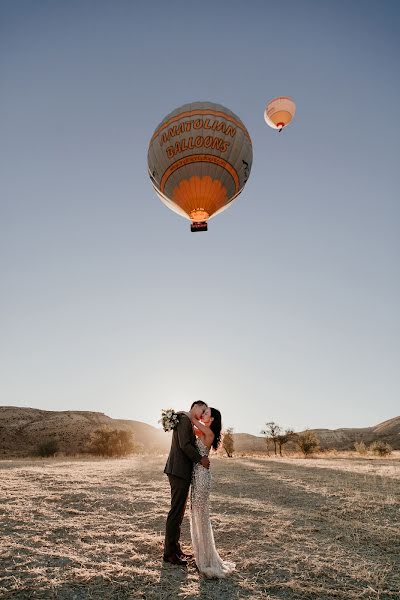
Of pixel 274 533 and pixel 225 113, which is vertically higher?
pixel 225 113

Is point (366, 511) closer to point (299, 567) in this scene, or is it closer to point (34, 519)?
point (299, 567)

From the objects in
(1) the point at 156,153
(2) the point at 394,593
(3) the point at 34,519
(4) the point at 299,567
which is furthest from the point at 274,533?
(1) the point at 156,153

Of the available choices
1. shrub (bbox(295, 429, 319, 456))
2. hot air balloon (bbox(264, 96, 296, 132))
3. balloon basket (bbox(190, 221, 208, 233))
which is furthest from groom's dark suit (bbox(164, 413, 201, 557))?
shrub (bbox(295, 429, 319, 456))

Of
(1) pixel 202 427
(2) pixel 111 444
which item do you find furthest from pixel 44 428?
(1) pixel 202 427

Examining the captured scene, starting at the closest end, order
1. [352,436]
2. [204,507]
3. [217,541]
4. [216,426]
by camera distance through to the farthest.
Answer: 1. [204,507]
2. [216,426]
3. [217,541]
4. [352,436]

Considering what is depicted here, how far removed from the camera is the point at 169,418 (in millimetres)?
6867

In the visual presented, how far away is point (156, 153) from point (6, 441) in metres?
54.5

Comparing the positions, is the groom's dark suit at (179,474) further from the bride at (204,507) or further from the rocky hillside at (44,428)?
the rocky hillside at (44,428)

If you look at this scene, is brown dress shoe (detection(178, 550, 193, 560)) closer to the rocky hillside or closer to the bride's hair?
the bride's hair

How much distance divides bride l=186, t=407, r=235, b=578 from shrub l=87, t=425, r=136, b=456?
37.5 m

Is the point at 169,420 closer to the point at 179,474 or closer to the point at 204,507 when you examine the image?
the point at 179,474

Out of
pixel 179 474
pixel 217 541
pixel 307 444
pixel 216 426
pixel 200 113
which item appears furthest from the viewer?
pixel 307 444

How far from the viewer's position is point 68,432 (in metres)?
65.1

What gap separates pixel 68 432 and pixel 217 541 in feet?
208
